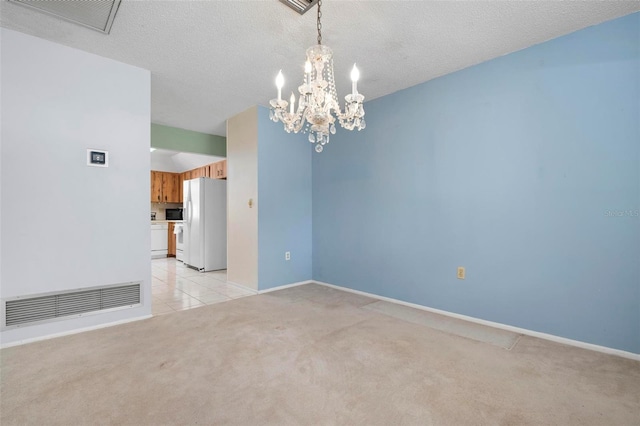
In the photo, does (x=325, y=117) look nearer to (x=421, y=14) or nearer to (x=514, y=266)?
(x=421, y=14)

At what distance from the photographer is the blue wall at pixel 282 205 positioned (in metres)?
3.92

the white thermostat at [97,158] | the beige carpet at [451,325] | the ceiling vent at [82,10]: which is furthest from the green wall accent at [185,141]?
the beige carpet at [451,325]

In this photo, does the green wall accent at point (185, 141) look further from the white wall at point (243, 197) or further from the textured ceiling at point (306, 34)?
the textured ceiling at point (306, 34)

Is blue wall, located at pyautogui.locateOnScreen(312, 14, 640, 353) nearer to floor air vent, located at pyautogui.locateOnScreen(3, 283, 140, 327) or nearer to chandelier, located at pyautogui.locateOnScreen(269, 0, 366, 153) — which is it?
chandelier, located at pyautogui.locateOnScreen(269, 0, 366, 153)

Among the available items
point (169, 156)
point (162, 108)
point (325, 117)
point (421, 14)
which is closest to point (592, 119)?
point (421, 14)

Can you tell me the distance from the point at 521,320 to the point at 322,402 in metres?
2.01

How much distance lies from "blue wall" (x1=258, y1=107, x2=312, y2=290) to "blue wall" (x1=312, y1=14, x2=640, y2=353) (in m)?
1.07

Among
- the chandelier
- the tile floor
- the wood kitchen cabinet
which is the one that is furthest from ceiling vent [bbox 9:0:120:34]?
the wood kitchen cabinet

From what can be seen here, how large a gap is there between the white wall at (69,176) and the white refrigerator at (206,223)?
2.47 meters

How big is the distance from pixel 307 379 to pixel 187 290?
110 inches

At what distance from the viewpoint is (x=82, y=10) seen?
204cm

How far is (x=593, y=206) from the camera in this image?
2.22 meters

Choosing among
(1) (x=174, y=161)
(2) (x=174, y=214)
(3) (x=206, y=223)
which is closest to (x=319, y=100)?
(3) (x=206, y=223)

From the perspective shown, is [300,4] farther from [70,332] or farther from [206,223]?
[206,223]
